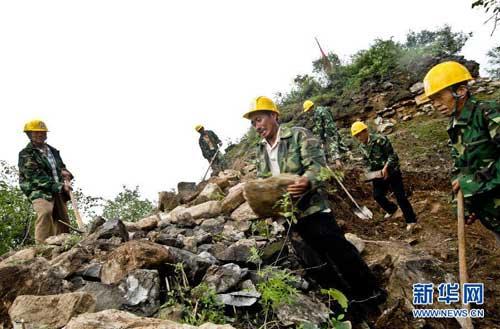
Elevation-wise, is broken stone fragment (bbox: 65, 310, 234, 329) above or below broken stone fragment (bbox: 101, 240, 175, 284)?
below

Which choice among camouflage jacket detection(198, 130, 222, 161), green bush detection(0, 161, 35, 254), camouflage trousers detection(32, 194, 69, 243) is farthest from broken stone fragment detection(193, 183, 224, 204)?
green bush detection(0, 161, 35, 254)

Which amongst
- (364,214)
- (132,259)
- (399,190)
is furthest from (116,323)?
(364,214)

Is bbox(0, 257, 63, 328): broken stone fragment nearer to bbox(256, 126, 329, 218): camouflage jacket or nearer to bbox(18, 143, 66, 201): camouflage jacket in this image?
bbox(256, 126, 329, 218): camouflage jacket

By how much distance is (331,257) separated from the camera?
3146mm

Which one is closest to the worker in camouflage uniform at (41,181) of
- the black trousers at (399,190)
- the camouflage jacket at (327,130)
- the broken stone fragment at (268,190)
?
the broken stone fragment at (268,190)

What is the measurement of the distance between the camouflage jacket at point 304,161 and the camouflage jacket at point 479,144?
1.07m

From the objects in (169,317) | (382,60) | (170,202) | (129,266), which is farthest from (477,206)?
(382,60)

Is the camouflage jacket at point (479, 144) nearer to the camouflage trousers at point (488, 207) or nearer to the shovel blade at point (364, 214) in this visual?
the camouflage trousers at point (488, 207)

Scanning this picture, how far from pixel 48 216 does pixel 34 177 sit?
0.55m

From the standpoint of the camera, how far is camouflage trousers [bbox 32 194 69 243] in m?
4.74

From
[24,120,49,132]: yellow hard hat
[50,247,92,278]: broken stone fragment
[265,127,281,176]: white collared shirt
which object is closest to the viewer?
[50,247,92,278]: broken stone fragment

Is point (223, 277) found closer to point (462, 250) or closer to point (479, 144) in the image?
point (462, 250)

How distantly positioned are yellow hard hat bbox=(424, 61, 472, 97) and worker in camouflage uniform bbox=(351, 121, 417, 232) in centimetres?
302

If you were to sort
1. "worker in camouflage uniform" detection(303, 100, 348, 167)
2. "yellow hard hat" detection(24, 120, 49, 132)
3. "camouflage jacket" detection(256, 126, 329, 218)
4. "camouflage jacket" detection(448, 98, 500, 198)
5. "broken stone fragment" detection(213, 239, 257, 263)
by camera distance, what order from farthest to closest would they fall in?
1. "worker in camouflage uniform" detection(303, 100, 348, 167)
2. "yellow hard hat" detection(24, 120, 49, 132)
3. "broken stone fragment" detection(213, 239, 257, 263)
4. "camouflage jacket" detection(256, 126, 329, 218)
5. "camouflage jacket" detection(448, 98, 500, 198)
